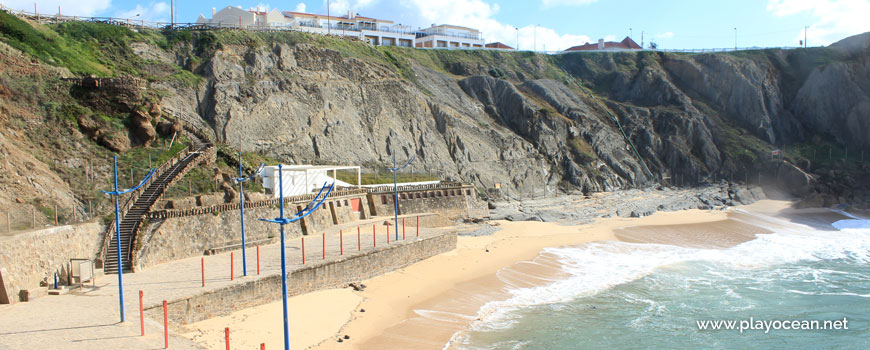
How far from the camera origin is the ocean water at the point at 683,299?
1870 cm

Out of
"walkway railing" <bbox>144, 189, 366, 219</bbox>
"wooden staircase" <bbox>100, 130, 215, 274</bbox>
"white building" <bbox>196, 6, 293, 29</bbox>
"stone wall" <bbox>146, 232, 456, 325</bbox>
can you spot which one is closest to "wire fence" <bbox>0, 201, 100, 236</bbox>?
"wooden staircase" <bbox>100, 130, 215, 274</bbox>

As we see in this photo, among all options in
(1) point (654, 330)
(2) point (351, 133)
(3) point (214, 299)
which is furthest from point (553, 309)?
(2) point (351, 133)

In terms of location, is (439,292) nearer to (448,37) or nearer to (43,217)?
(43,217)

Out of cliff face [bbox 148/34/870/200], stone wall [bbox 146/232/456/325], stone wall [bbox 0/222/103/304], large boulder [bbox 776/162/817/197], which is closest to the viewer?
stone wall [bbox 0/222/103/304]

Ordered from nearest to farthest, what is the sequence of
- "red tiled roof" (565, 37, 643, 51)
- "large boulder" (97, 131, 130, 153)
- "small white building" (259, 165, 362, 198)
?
1. "large boulder" (97, 131, 130, 153)
2. "small white building" (259, 165, 362, 198)
3. "red tiled roof" (565, 37, 643, 51)

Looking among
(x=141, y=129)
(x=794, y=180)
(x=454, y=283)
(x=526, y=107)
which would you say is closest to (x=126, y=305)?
(x=454, y=283)

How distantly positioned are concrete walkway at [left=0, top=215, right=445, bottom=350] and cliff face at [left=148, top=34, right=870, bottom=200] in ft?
60.2

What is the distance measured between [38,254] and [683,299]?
23.6 meters

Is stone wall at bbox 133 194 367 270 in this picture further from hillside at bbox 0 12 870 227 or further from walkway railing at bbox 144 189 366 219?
hillside at bbox 0 12 870 227

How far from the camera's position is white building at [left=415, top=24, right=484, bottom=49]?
240ft

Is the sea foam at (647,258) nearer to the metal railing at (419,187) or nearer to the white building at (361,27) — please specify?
the metal railing at (419,187)

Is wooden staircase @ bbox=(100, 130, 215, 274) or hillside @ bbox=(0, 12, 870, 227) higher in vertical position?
hillside @ bbox=(0, 12, 870, 227)

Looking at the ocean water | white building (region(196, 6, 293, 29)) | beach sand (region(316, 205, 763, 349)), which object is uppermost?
white building (region(196, 6, 293, 29))

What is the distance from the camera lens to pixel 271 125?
41.8 m
